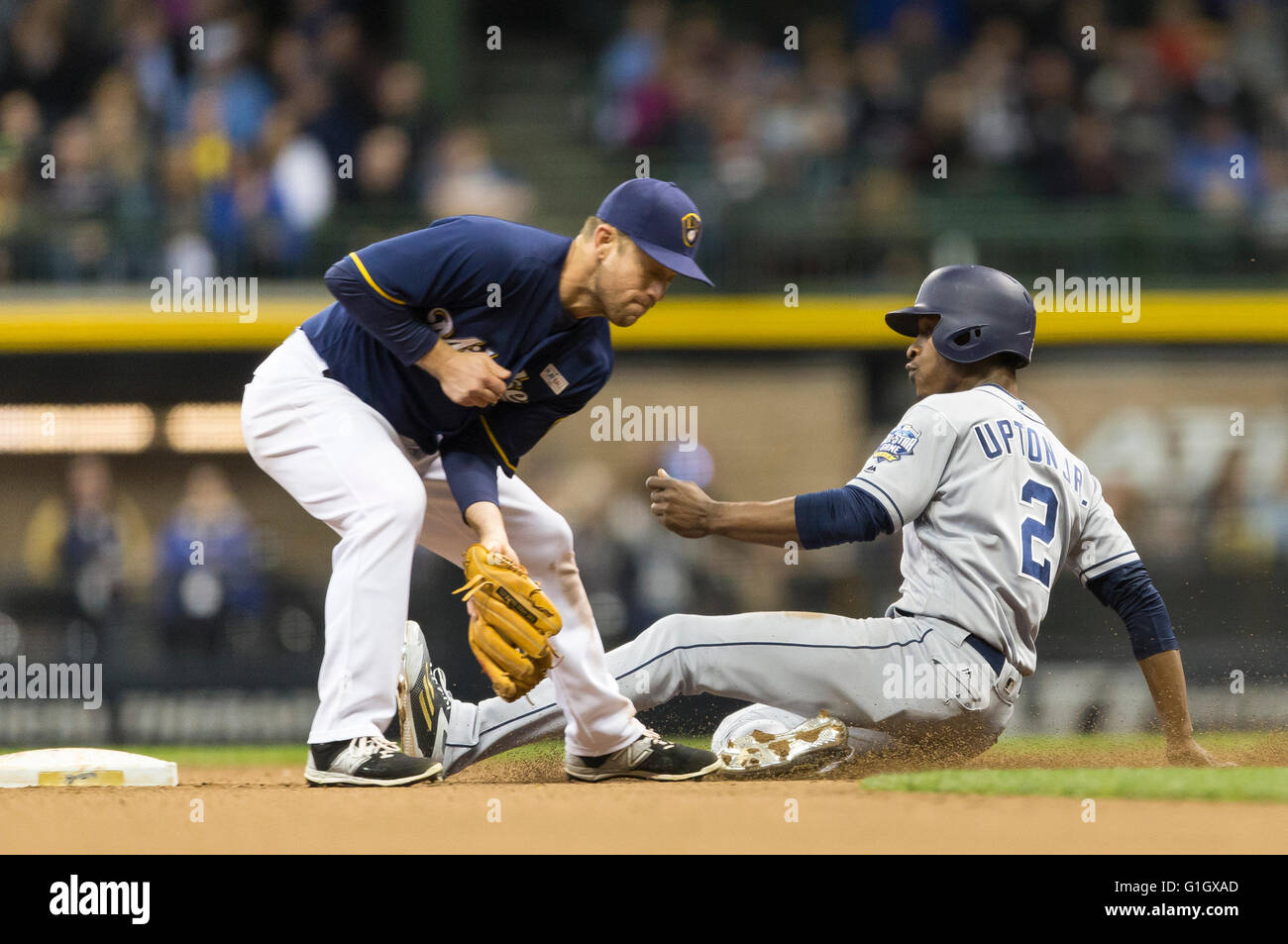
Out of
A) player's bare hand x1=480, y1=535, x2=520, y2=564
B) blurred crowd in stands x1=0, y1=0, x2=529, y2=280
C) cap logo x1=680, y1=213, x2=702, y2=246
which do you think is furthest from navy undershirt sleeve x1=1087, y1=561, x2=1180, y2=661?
blurred crowd in stands x1=0, y1=0, x2=529, y2=280

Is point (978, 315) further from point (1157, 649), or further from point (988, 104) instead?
point (988, 104)

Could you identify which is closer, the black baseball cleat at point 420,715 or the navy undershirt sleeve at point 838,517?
the navy undershirt sleeve at point 838,517

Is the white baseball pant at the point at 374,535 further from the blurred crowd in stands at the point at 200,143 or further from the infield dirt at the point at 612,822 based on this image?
the blurred crowd in stands at the point at 200,143

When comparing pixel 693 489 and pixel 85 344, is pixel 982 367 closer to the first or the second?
pixel 693 489

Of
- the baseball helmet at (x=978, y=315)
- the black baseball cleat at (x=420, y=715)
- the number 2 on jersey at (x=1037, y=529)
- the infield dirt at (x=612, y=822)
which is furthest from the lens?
the black baseball cleat at (x=420, y=715)

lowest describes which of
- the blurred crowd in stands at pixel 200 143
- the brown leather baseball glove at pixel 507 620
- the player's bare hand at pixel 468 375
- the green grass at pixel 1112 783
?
the green grass at pixel 1112 783

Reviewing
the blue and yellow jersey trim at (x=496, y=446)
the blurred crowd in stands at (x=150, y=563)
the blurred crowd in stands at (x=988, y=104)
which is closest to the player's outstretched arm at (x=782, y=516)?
the blue and yellow jersey trim at (x=496, y=446)

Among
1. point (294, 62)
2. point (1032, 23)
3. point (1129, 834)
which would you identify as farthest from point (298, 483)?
point (1032, 23)
